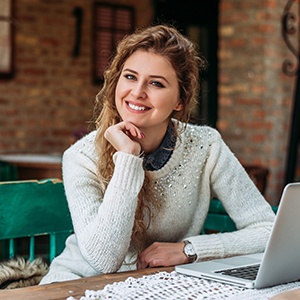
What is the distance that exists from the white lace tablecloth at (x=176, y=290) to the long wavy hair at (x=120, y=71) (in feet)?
1.36

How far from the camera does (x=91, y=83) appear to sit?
6191 millimetres

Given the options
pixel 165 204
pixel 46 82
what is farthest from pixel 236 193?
pixel 46 82

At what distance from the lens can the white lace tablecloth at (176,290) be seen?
1372 mm

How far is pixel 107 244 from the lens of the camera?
5.74ft

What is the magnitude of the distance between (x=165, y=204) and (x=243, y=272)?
0.46 metres

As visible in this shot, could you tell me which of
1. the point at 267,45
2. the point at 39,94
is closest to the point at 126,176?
the point at 267,45

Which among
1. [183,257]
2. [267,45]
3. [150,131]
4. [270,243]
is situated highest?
[267,45]

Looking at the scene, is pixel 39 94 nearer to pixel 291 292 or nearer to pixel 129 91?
pixel 129 91

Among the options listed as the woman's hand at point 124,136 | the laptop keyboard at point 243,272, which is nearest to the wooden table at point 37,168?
the woman's hand at point 124,136

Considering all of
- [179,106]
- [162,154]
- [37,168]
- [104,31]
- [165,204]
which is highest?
[104,31]

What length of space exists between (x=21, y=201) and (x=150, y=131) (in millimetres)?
444

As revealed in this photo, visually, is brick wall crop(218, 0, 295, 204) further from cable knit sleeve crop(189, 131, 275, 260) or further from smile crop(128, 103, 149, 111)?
smile crop(128, 103, 149, 111)

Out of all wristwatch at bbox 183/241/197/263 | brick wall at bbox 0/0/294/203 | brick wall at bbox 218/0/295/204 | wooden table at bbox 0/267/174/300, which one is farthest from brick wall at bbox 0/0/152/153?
wooden table at bbox 0/267/174/300

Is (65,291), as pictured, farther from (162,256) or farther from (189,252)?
(189,252)
